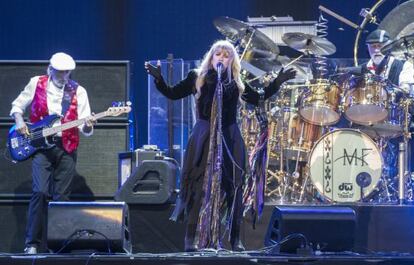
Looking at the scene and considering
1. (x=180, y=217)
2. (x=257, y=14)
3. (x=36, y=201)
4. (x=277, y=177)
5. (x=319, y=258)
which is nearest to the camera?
(x=319, y=258)

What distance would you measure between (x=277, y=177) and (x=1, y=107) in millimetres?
3183

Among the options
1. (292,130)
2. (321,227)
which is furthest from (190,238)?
(292,130)

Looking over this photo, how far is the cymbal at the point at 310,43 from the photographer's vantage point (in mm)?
10266

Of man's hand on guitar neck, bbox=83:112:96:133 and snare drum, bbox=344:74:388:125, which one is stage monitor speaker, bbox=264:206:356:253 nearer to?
snare drum, bbox=344:74:388:125

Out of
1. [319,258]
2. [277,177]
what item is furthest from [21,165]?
[319,258]

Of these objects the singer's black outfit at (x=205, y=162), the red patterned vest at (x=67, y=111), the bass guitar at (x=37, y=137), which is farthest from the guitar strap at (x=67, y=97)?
the singer's black outfit at (x=205, y=162)

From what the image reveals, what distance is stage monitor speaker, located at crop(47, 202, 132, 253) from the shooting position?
6.71m

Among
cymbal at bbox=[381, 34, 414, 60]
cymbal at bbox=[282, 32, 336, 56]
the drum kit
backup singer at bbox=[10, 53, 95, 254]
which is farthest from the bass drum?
backup singer at bbox=[10, 53, 95, 254]

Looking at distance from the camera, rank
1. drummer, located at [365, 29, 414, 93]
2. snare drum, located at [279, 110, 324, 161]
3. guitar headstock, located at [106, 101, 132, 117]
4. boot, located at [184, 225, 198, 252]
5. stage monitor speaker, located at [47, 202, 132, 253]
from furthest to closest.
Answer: drummer, located at [365, 29, 414, 93], snare drum, located at [279, 110, 324, 161], guitar headstock, located at [106, 101, 132, 117], boot, located at [184, 225, 198, 252], stage monitor speaker, located at [47, 202, 132, 253]

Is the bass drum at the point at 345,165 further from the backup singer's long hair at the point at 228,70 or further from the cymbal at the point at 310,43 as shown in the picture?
the backup singer's long hair at the point at 228,70

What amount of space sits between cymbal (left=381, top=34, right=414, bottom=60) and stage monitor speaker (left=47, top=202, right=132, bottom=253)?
4.09m

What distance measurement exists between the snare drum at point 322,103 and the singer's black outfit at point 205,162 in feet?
6.95

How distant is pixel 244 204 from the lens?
302 inches

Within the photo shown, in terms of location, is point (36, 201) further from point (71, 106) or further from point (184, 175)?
point (184, 175)
